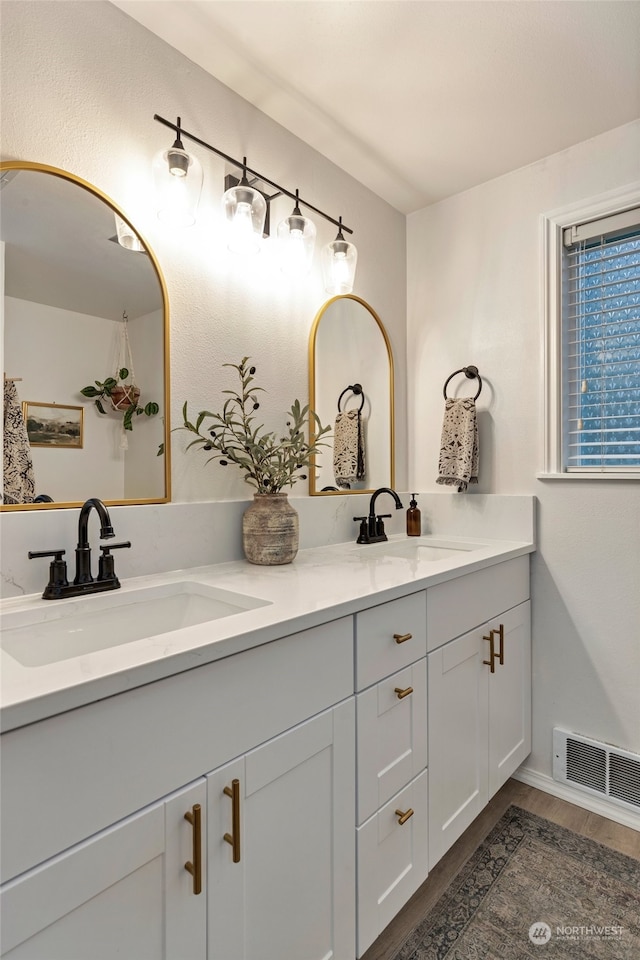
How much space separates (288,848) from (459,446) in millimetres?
1482

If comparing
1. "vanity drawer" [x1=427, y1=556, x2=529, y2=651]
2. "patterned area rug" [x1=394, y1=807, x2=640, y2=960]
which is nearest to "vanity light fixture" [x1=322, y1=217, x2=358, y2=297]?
"vanity drawer" [x1=427, y1=556, x2=529, y2=651]

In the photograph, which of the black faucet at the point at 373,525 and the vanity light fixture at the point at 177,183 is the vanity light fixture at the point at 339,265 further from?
the black faucet at the point at 373,525

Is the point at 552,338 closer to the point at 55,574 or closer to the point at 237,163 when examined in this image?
the point at 237,163

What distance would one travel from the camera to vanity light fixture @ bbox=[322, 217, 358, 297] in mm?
1836

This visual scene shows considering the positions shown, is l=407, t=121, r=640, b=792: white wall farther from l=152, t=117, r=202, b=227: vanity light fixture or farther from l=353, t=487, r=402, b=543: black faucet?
l=152, t=117, r=202, b=227: vanity light fixture

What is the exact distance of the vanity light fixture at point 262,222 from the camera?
1.35 meters

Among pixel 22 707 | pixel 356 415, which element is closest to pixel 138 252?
pixel 356 415

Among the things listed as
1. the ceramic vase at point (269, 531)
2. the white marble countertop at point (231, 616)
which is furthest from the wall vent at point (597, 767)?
the ceramic vase at point (269, 531)

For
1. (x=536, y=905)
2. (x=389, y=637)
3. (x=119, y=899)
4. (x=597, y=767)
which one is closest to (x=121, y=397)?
(x=389, y=637)

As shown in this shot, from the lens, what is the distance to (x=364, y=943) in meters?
1.11

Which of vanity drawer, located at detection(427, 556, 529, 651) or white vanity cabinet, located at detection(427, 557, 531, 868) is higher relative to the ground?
vanity drawer, located at detection(427, 556, 529, 651)

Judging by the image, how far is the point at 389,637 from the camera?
1.20m

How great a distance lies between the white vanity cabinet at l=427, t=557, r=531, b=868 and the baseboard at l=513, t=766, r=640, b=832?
0.11 m

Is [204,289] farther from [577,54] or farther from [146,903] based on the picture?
[146,903]
